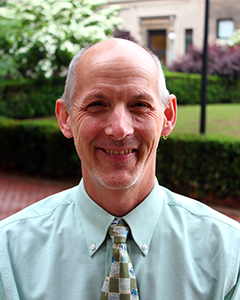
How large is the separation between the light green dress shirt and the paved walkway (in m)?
5.27

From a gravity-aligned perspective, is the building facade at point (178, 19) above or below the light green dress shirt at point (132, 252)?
above

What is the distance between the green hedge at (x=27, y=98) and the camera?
14406 mm

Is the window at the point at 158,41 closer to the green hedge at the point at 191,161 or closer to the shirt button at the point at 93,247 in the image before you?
the green hedge at the point at 191,161

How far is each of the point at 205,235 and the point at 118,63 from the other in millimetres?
1014

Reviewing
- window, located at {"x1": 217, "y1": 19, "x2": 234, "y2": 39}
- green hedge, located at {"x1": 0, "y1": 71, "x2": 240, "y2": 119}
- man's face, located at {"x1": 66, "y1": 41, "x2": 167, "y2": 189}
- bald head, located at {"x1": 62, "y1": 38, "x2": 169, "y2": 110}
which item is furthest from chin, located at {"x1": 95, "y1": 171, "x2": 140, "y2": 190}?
window, located at {"x1": 217, "y1": 19, "x2": 234, "y2": 39}

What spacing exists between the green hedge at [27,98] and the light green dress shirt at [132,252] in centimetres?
1294

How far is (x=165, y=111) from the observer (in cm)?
196

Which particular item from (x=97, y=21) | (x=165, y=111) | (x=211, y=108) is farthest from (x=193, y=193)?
(x=211, y=108)

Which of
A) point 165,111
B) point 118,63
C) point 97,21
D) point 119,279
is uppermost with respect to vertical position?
point 97,21

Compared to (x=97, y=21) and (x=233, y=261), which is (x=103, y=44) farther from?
(x=97, y=21)

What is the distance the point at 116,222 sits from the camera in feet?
5.89

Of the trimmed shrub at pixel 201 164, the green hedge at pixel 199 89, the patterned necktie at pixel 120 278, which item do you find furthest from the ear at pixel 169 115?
the green hedge at pixel 199 89

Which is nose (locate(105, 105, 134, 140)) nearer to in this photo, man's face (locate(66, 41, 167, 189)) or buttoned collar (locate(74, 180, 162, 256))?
man's face (locate(66, 41, 167, 189))

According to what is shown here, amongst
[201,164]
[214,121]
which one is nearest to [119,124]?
[201,164]
